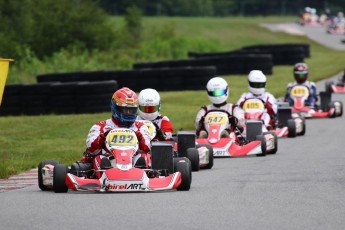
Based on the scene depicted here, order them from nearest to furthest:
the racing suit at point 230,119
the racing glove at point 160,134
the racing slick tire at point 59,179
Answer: the racing slick tire at point 59,179 < the racing glove at point 160,134 < the racing suit at point 230,119

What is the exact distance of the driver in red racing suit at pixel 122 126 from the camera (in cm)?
1145

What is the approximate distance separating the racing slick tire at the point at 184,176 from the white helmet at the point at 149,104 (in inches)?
117

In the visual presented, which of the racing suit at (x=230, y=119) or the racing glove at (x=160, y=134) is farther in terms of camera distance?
the racing suit at (x=230, y=119)

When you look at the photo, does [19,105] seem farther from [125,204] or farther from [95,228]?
[95,228]

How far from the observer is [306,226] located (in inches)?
328

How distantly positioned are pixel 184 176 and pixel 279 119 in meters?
8.21

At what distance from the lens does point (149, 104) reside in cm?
1405

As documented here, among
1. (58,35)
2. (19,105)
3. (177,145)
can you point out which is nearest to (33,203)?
(177,145)

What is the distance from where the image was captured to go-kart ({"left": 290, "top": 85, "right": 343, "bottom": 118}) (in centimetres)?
2275

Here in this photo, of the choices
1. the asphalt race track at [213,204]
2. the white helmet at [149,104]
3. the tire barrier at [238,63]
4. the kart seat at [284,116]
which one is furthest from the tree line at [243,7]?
the asphalt race track at [213,204]

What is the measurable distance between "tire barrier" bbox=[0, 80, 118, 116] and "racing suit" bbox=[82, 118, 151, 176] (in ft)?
35.4

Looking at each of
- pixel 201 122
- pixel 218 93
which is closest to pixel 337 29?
pixel 218 93

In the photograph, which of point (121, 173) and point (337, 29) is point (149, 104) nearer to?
point (121, 173)

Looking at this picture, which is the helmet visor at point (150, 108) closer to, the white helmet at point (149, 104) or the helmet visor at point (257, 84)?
the white helmet at point (149, 104)
